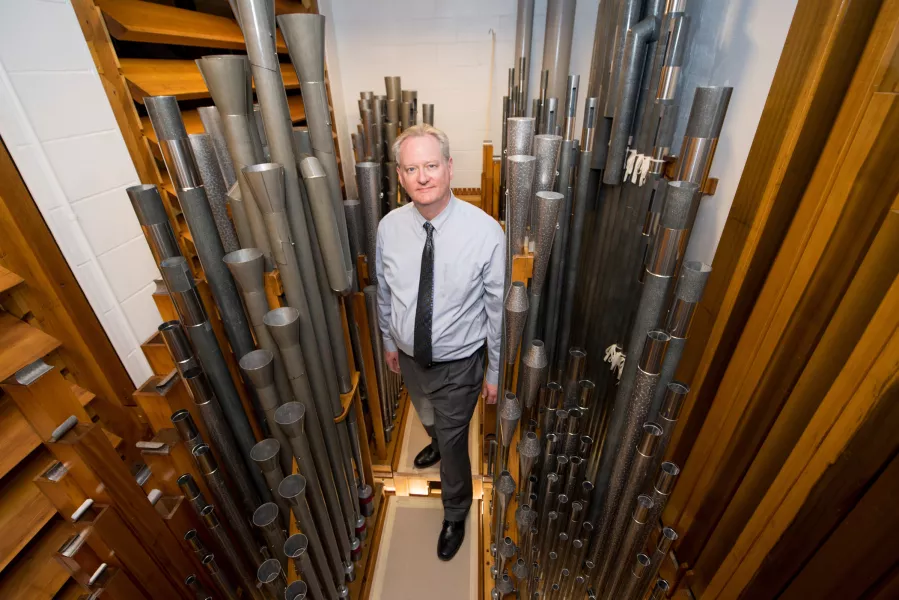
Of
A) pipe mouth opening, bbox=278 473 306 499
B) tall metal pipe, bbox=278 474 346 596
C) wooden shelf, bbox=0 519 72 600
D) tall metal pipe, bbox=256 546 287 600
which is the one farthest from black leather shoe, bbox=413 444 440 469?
wooden shelf, bbox=0 519 72 600

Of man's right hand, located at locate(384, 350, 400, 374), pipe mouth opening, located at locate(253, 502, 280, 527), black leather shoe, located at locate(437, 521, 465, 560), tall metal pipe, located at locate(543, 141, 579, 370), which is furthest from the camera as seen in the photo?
man's right hand, located at locate(384, 350, 400, 374)

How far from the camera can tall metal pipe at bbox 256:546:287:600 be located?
998 millimetres

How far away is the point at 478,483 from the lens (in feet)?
7.25

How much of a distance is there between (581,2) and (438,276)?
272cm

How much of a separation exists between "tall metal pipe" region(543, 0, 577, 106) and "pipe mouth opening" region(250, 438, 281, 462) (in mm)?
2718

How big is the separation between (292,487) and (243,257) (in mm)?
611

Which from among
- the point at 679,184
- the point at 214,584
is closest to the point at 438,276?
the point at 679,184

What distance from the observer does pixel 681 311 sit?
0.93 meters

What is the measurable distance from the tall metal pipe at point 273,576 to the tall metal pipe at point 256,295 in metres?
0.42

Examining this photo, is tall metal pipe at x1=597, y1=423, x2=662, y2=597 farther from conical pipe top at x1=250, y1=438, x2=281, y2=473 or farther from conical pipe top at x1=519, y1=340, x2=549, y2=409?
conical pipe top at x1=250, y1=438, x2=281, y2=473

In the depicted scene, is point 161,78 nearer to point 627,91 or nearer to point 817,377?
point 627,91

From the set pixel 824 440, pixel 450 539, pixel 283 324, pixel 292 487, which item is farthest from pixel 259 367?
pixel 450 539

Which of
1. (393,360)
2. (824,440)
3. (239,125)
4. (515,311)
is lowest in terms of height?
(393,360)

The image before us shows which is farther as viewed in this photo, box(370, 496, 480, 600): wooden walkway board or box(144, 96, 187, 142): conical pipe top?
box(370, 496, 480, 600): wooden walkway board
